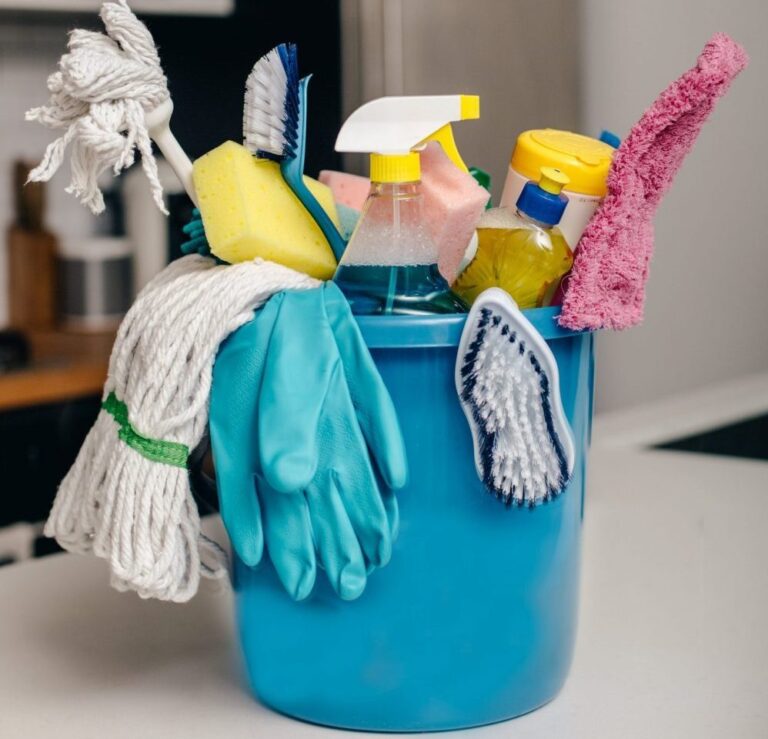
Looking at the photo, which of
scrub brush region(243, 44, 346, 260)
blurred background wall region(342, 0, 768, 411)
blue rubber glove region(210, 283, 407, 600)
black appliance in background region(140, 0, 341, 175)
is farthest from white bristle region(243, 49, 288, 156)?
blurred background wall region(342, 0, 768, 411)

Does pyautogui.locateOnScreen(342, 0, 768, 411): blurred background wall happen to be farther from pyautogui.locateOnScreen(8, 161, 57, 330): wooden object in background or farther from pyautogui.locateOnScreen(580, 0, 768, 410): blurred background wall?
pyautogui.locateOnScreen(8, 161, 57, 330): wooden object in background

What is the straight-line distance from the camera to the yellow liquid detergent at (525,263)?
0.68 meters

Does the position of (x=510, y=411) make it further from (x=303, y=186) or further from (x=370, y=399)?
(x=303, y=186)

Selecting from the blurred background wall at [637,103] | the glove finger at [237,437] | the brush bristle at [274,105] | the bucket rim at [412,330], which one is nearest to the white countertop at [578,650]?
the glove finger at [237,437]

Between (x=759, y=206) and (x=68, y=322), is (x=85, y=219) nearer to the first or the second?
(x=68, y=322)

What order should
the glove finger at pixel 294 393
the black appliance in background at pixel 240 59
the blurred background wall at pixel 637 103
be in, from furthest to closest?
the blurred background wall at pixel 637 103 → the black appliance in background at pixel 240 59 → the glove finger at pixel 294 393

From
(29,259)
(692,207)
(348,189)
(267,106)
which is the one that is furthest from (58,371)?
(692,207)

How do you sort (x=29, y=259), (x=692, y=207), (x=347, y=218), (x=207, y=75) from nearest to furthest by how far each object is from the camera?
1. (x=347, y=218)
2. (x=207, y=75)
3. (x=29, y=259)
4. (x=692, y=207)

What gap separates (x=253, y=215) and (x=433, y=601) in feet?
0.82

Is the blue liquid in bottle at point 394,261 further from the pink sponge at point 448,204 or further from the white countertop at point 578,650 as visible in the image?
the white countertop at point 578,650

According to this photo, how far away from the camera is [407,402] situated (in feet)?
2.14

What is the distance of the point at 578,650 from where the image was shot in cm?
82

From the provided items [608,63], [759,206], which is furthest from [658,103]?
[759,206]

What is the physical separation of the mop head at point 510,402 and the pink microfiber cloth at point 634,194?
43 millimetres
